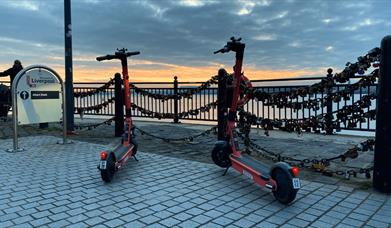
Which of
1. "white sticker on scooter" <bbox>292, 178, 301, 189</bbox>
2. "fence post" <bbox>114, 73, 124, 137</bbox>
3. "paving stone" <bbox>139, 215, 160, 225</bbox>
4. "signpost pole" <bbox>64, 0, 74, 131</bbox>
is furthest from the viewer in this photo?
"signpost pole" <bbox>64, 0, 74, 131</bbox>

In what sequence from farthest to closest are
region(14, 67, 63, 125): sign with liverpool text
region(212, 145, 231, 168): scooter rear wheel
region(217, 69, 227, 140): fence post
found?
region(14, 67, 63, 125): sign with liverpool text → region(217, 69, 227, 140): fence post → region(212, 145, 231, 168): scooter rear wheel

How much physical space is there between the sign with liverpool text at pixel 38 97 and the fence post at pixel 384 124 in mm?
6412

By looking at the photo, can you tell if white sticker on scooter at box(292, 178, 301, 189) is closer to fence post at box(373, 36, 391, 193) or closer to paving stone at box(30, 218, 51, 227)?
fence post at box(373, 36, 391, 193)

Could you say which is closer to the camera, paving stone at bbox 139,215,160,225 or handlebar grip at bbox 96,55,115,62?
paving stone at bbox 139,215,160,225

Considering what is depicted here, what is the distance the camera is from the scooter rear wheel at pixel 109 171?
4.62m

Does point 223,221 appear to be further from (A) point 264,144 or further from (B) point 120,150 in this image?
(A) point 264,144

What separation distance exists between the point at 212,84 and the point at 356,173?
6253mm

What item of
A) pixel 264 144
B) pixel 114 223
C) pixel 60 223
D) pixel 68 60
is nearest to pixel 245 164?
pixel 114 223

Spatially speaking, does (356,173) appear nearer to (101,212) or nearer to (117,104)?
(101,212)

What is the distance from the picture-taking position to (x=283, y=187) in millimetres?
A: 3869

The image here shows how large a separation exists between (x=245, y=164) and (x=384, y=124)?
174 centimetres

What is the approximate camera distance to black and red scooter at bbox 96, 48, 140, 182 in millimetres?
4656

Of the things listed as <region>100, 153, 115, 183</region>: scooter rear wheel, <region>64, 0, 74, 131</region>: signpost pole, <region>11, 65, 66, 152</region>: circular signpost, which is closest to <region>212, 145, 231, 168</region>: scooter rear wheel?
<region>100, 153, 115, 183</region>: scooter rear wheel

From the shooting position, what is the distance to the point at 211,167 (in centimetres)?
558
